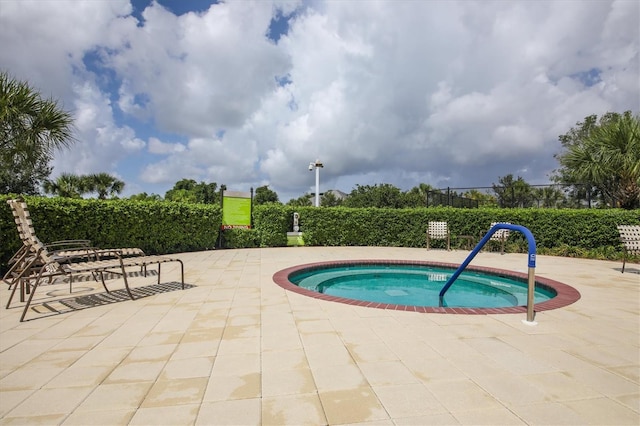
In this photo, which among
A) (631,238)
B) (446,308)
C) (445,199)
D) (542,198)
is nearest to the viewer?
(446,308)

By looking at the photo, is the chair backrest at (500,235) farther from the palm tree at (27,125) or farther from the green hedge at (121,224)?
→ the palm tree at (27,125)

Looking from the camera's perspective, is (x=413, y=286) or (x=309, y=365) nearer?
(x=309, y=365)

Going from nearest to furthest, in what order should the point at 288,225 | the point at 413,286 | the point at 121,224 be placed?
the point at 413,286 < the point at 121,224 < the point at 288,225

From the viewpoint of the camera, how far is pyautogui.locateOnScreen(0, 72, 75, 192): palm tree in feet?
22.9

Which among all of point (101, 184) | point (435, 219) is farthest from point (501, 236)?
point (101, 184)

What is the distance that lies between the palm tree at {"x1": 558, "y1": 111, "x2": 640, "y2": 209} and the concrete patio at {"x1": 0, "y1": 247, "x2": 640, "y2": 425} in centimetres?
897

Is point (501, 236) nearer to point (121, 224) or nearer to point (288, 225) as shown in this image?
point (288, 225)

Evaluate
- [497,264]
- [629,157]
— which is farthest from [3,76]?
[629,157]

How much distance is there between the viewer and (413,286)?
727 centimetres

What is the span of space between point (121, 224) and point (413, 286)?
811 centimetres

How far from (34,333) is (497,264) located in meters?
9.35

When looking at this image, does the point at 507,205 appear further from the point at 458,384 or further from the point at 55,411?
the point at 55,411

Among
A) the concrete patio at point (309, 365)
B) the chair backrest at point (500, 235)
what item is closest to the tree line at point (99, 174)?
the chair backrest at point (500, 235)

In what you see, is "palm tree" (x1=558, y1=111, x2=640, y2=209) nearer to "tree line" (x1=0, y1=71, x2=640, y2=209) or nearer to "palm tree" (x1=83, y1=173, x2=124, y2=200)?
"tree line" (x1=0, y1=71, x2=640, y2=209)
